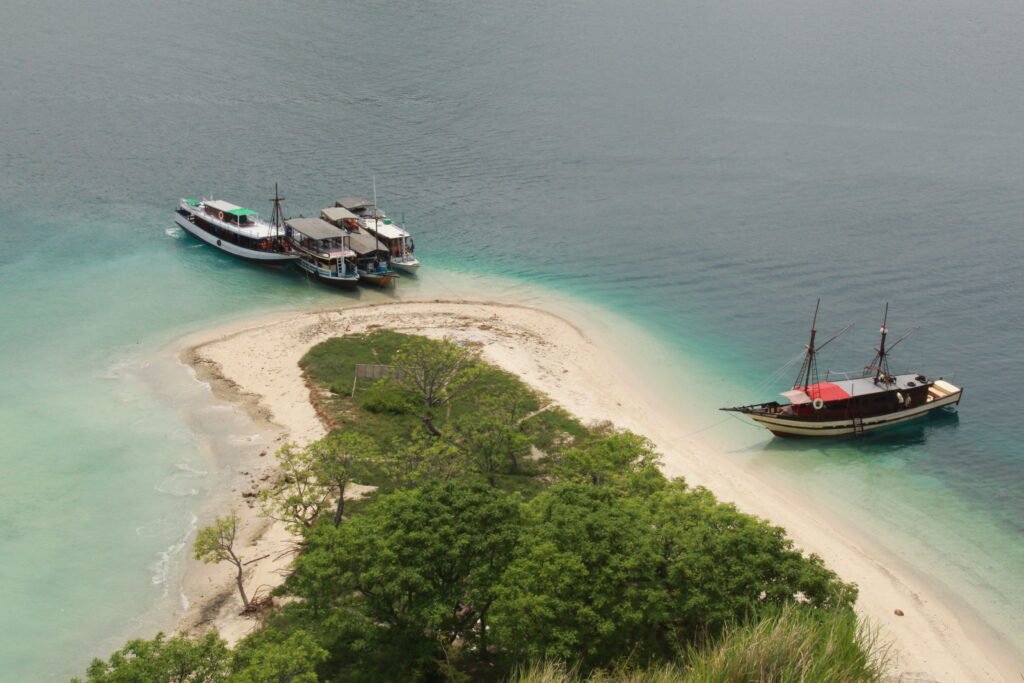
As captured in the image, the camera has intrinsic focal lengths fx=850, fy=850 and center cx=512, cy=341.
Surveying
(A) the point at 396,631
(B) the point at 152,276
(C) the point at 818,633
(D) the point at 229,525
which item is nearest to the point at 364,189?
(B) the point at 152,276

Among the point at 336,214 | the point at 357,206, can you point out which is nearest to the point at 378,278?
the point at 336,214

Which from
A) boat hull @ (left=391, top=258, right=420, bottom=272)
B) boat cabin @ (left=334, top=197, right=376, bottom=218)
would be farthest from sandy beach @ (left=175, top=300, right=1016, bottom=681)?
boat cabin @ (left=334, top=197, right=376, bottom=218)

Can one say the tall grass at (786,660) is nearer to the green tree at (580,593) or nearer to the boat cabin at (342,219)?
the green tree at (580,593)

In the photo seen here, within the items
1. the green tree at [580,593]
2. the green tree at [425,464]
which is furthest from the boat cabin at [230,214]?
the green tree at [580,593]

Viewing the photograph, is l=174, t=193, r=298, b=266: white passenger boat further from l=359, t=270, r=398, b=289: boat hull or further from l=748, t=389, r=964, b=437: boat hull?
l=748, t=389, r=964, b=437: boat hull

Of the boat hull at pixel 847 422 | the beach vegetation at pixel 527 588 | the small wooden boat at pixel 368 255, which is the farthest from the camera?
the small wooden boat at pixel 368 255

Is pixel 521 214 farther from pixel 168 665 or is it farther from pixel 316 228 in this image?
pixel 168 665

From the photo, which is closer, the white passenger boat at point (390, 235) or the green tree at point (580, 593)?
the green tree at point (580, 593)
